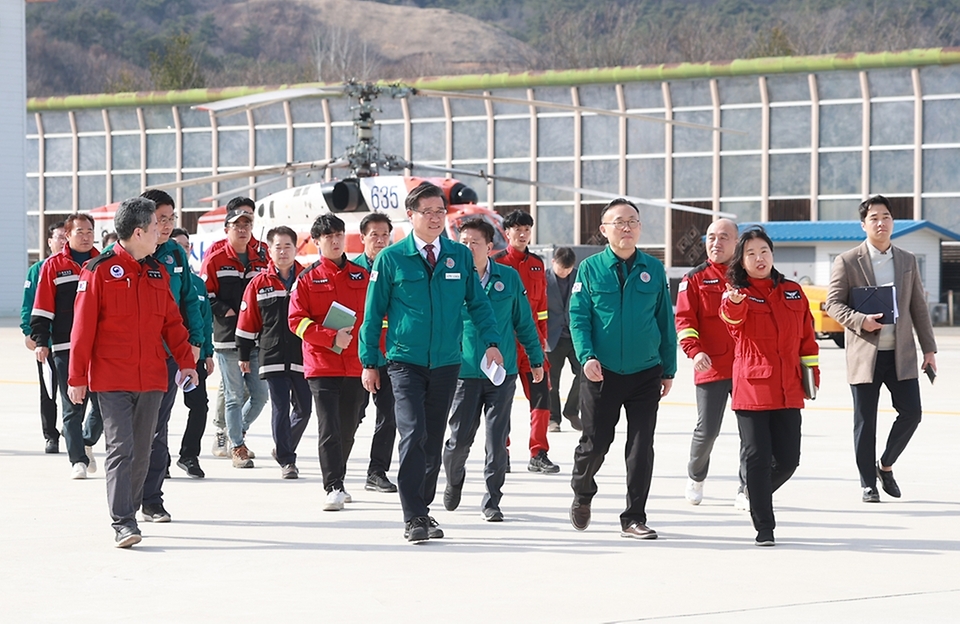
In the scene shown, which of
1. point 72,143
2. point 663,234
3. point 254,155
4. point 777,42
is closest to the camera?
point 663,234

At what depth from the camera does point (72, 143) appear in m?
54.8

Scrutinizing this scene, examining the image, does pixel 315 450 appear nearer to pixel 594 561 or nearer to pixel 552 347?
pixel 552 347

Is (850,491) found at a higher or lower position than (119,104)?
lower

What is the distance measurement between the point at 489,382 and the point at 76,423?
10.8 feet

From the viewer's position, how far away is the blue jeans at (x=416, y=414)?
25.9ft

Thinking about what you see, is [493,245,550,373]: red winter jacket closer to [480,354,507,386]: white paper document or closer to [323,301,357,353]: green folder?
[323,301,357,353]: green folder

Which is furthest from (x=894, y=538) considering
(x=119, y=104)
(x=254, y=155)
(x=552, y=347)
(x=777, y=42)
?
(x=777, y=42)

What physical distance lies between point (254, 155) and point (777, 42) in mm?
27246

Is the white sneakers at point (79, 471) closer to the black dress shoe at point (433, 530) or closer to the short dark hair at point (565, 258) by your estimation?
the black dress shoe at point (433, 530)

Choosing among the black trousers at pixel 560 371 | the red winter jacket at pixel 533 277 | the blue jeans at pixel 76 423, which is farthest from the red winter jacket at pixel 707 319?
the blue jeans at pixel 76 423

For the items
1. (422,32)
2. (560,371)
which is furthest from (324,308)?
(422,32)

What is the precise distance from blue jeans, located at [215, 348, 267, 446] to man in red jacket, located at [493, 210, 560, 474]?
198 cm

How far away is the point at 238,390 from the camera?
37.1 ft

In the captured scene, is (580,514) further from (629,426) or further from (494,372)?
(494,372)
